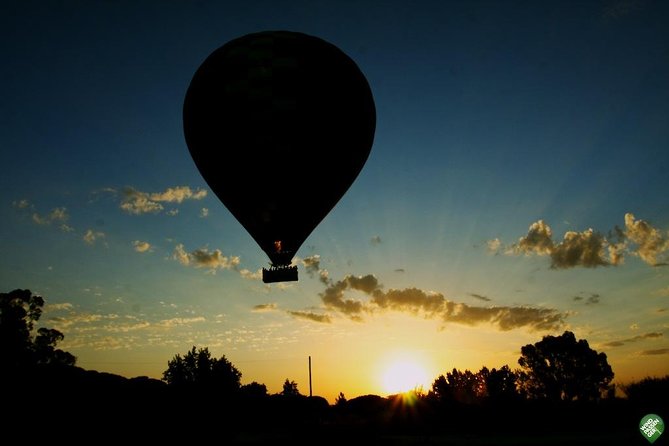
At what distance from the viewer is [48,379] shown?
71.3 feet

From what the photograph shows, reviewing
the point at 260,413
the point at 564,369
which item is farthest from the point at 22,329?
the point at 564,369

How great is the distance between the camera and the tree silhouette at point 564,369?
242ft

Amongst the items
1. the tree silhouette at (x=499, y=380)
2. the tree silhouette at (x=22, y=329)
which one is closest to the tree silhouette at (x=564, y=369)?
the tree silhouette at (x=499, y=380)

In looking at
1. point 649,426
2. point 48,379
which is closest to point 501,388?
point 649,426

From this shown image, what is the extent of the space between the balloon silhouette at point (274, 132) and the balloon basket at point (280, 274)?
4cm

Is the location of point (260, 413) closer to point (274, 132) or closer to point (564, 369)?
point (274, 132)

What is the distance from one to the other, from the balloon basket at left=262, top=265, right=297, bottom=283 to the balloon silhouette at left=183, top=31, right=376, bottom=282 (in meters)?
0.04

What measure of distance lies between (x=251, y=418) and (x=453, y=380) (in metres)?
101

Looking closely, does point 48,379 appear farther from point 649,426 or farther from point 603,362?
point 603,362

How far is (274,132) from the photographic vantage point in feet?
55.9

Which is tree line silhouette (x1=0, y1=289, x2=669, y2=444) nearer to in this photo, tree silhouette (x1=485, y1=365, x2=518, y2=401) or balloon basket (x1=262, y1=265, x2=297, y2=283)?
balloon basket (x1=262, y1=265, x2=297, y2=283)

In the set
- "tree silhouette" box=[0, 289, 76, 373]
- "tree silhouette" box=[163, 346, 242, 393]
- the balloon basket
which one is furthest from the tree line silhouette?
"tree silhouette" box=[163, 346, 242, 393]

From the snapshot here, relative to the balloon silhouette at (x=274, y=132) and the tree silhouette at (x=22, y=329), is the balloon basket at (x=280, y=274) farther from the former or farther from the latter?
the tree silhouette at (x=22, y=329)

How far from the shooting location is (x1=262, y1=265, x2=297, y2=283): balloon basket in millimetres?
17247
